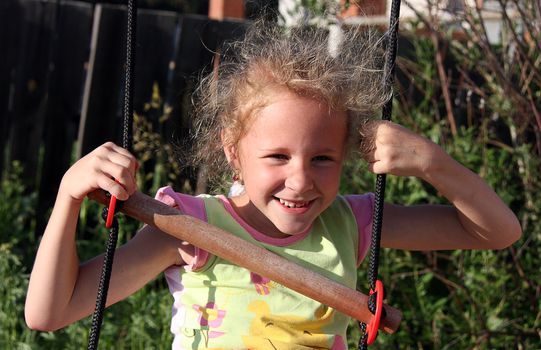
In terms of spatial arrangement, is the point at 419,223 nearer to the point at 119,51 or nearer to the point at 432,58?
the point at 432,58

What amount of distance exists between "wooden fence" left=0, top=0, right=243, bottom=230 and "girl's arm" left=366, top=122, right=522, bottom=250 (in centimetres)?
316

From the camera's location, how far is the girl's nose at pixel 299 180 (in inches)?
82.0

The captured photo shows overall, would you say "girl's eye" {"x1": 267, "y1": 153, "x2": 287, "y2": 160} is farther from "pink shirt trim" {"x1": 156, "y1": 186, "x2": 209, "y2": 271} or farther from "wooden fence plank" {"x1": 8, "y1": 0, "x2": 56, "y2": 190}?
"wooden fence plank" {"x1": 8, "y1": 0, "x2": 56, "y2": 190}

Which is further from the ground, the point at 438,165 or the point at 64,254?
the point at 438,165

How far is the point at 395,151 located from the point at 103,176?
669mm

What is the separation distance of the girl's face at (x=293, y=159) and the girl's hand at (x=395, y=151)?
0.07m

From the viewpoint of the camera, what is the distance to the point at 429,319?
3916 millimetres

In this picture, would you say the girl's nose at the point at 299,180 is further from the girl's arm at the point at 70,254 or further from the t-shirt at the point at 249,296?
the girl's arm at the point at 70,254

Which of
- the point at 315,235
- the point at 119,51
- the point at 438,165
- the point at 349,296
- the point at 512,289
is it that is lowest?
the point at 349,296

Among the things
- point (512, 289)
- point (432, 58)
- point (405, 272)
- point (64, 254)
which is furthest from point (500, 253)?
point (64, 254)

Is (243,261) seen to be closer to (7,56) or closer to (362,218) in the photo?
(362,218)

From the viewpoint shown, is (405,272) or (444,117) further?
(444,117)

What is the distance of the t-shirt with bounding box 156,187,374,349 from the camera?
2149 mm

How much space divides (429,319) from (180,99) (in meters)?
2.16
